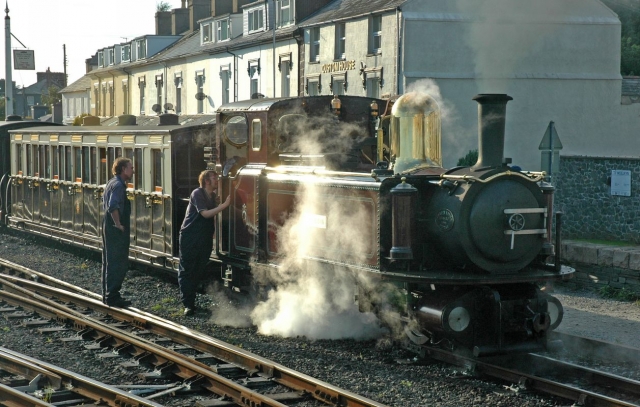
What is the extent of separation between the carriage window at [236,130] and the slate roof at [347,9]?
50.9 feet

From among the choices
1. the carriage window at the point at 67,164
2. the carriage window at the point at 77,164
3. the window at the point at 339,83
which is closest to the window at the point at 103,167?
the carriage window at the point at 77,164

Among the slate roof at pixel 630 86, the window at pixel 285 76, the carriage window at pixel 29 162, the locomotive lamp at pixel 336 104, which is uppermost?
the window at pixel 285 76

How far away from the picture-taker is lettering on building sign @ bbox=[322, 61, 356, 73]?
1121 inches

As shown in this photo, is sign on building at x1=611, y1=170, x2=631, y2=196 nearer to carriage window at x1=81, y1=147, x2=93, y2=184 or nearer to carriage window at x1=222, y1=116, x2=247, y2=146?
carriage window at x1=222, y1=116, x2=247, y2=146

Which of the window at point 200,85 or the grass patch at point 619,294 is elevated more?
the window at point 200,85

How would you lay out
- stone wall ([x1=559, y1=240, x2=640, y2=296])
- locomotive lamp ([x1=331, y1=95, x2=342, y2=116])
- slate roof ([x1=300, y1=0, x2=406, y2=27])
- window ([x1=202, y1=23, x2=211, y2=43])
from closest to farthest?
locomotive lamp ([x1=331, y1=95, x2=342, y2=116]), stone wall ([x1=559, y1=240, x2=640, y2=296]), slate roof ([x1=300, y1=0, x2=406, y2=27]), window ([x1=202, y1=23, x2=211, y2=43])

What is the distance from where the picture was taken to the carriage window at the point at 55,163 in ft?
55.2

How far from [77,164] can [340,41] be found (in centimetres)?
1487

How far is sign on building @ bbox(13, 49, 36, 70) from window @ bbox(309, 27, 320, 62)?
9.38 m

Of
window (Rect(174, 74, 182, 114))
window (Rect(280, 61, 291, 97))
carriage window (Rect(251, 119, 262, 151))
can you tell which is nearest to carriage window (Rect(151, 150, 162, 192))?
carriage window (Rect(251, 119, 262, 151))

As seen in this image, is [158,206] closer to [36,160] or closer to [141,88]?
[36,160]

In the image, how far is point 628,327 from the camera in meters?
10.2

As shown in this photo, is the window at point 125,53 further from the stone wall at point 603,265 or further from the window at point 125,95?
the stone wall at point 603,265

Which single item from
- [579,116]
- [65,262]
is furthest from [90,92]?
[65,262]
